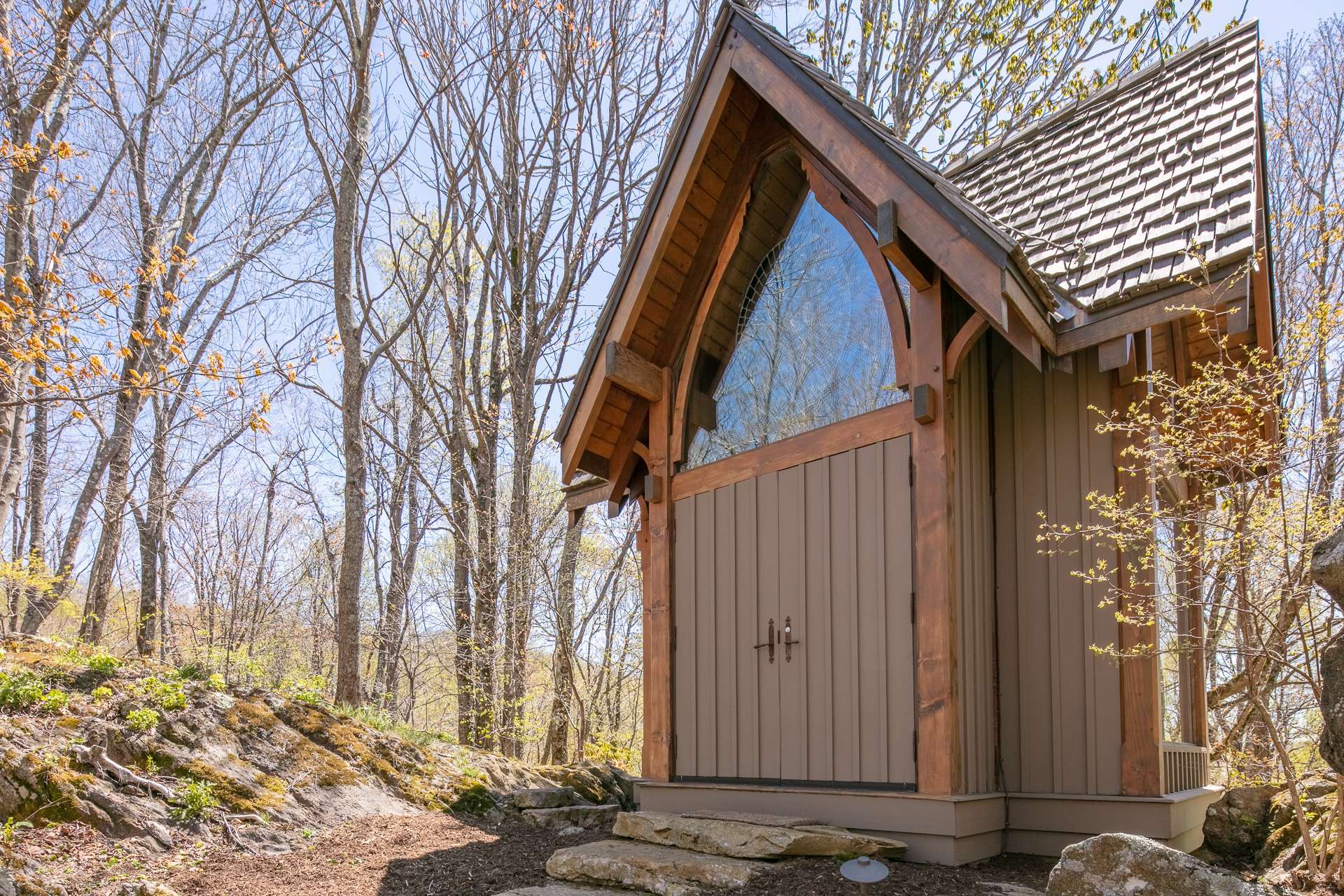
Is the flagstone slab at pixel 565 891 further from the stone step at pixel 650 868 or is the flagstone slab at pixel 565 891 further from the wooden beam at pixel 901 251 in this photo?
the wooden beam at pixel 901 251

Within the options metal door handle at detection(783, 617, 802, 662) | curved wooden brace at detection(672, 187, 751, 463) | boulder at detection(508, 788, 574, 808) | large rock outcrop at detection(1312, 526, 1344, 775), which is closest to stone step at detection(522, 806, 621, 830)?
boulder at detection(508, 788, 574, 808)

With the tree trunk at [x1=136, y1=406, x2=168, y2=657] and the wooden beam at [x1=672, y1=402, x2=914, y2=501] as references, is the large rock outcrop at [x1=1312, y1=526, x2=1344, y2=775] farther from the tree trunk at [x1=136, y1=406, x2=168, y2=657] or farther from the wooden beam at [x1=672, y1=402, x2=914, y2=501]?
the tree trunk at [x1=136, y1=406, x2=168, y2=657]

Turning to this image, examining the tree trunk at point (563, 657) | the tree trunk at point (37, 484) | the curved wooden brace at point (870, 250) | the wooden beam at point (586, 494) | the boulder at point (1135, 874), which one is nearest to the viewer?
the boulder at point (1135, 874)

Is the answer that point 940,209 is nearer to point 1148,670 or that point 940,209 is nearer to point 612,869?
point 1148,670

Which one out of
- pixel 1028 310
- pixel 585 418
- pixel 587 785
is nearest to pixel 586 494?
pixel 585 418

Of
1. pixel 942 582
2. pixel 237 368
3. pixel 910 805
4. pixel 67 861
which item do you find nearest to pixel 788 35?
pixel 237 368

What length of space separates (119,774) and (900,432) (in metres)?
5.74

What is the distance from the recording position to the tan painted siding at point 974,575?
227 inches

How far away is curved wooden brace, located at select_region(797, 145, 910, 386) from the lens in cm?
618

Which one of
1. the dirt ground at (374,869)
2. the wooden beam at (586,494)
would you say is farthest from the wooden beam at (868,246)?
the wooden beam at (586,494)

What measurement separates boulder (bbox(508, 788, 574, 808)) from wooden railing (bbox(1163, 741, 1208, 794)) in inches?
201

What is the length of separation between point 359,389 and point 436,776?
629cm

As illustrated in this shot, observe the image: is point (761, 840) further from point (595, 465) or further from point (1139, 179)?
point (1139, 179)

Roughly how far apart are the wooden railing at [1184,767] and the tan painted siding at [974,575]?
976 mm
